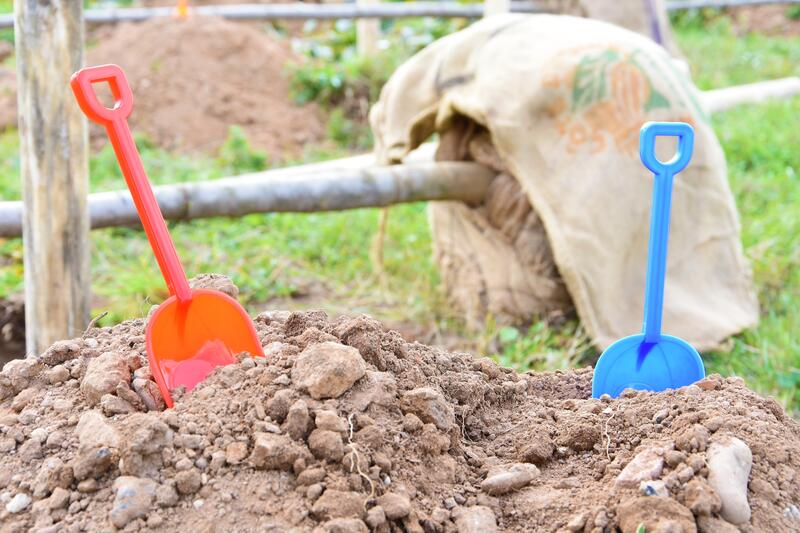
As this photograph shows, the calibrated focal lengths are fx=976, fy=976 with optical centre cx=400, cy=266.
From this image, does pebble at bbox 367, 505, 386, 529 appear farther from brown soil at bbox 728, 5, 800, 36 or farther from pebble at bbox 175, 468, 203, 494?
brown soil at bbox 728, 5, 800, 36

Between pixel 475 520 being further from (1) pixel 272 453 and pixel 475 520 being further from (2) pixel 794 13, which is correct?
(2) pixel 794 13

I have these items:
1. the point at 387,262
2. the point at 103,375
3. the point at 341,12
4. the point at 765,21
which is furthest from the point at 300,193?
the point at 765,21

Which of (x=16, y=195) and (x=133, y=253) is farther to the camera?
(x=16, y=195)

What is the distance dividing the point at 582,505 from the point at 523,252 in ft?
6.31

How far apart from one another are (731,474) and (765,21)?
952 centimetres

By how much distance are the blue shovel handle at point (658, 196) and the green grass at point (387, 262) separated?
1.21 metres

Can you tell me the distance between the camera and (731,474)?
3.30ft

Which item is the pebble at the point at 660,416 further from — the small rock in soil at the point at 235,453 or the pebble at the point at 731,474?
the small rock in soil at the point at 235,453

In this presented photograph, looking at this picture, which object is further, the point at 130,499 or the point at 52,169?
the point at 52,169

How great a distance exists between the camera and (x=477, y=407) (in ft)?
4.03

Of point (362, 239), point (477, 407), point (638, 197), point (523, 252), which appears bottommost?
point (362, 239)

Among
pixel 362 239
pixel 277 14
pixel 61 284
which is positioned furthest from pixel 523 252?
pixel 277 14

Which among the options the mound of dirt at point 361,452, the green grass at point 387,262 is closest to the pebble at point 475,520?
the mound of dirt at point 361,452

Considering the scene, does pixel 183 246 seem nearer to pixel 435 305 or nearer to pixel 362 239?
pixel 362 239
